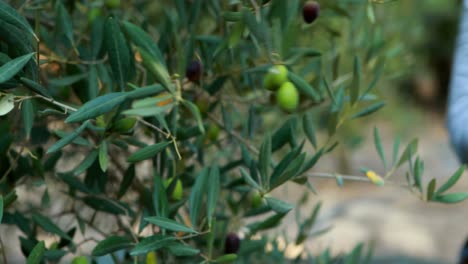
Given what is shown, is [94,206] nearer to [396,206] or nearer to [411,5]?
[396,206]

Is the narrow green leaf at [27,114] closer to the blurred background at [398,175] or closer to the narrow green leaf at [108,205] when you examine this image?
the narrow green leaf at [108,205]

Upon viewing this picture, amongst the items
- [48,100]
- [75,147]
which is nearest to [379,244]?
[75,147]

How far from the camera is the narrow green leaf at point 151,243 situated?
969 millimetres

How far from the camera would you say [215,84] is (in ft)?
4.17

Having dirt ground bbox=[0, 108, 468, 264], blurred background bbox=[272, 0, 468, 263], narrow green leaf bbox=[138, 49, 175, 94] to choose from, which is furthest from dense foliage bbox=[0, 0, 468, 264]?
dirt ground bbox=[0, 108, 468, 264]

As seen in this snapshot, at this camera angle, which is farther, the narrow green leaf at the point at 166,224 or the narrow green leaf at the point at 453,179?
the narrow green leaf at the point at 453,179

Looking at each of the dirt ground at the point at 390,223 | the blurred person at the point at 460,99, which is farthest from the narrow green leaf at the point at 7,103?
the dirt ground at the point at 390,223

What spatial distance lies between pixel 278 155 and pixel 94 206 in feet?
2.84

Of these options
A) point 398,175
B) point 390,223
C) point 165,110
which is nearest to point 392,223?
point 390,223

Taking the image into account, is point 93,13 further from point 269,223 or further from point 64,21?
point 269,223

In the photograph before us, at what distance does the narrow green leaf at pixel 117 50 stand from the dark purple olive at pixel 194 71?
0.18m

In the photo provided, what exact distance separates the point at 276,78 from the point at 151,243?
0.27 meters

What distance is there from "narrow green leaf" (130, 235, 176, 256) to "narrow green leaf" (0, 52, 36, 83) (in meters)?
0.26

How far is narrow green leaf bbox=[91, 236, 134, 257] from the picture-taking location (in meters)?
1.01
